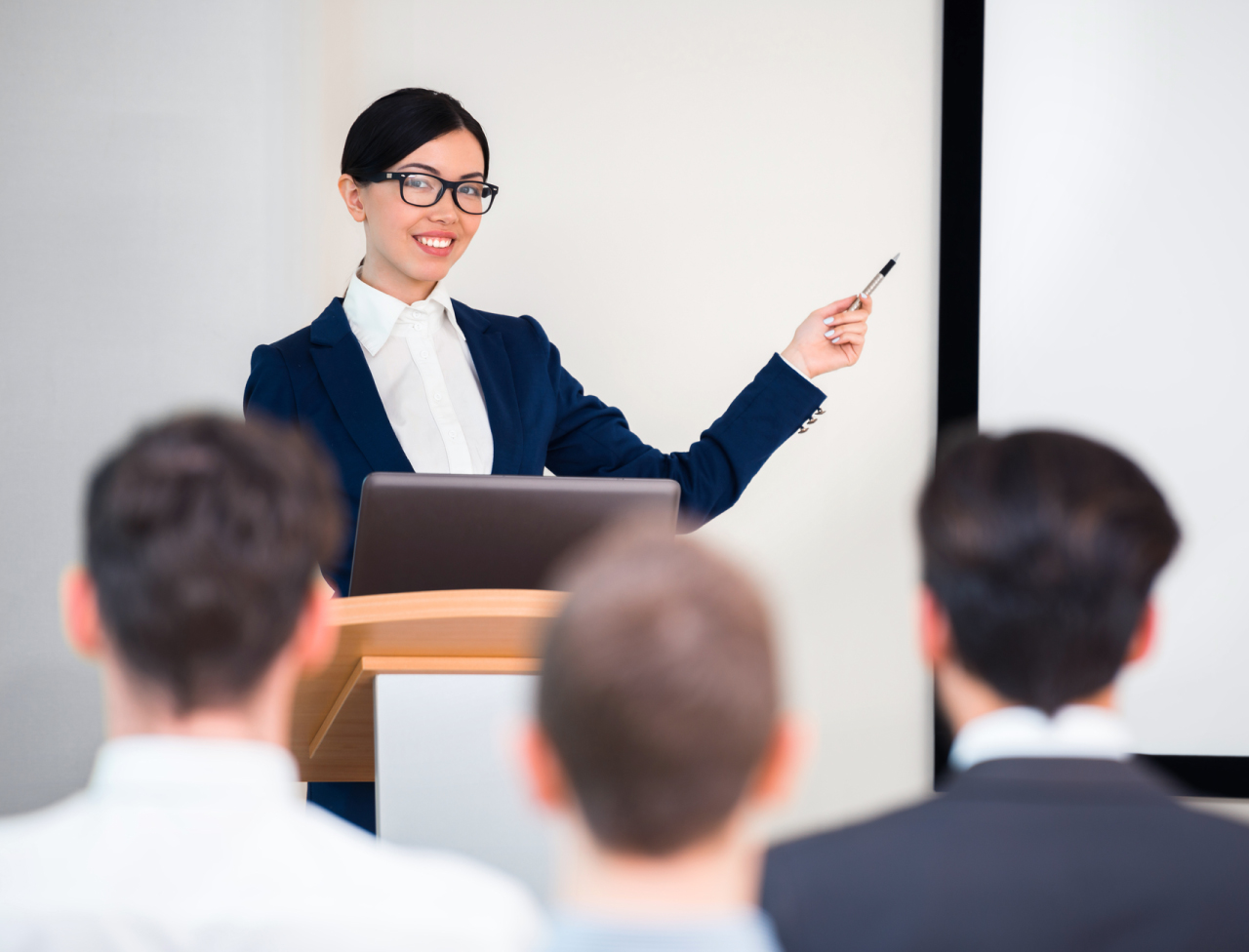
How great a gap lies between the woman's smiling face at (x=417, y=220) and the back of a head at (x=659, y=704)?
1.81 m

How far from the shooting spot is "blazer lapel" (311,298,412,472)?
2.19m

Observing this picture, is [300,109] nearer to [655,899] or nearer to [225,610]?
[225,610]

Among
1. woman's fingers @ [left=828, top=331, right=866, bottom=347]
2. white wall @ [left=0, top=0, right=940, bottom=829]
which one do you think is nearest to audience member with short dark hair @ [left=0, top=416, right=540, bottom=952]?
woman's fingers @ [left=828, top=331, right=866, bottom=347]

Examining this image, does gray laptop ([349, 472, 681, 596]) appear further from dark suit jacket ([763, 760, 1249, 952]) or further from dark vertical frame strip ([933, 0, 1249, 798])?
dark vertical frame strip ([933, 0, 1249, 798])

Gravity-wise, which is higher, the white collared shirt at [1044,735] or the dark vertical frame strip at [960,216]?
the dark vertical frame strip at [960,216]

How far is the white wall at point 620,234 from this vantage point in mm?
2873

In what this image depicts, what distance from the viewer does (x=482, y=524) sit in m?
1.41

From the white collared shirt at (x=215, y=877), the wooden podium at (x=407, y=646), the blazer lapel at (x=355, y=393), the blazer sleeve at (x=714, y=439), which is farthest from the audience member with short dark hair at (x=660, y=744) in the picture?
the blazer lapel at (x=355, y=393)

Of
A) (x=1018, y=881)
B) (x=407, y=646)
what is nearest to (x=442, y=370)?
(x=407, y=646)

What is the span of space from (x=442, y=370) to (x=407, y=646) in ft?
3.76

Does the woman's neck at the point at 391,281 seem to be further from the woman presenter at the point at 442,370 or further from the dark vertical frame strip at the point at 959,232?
the dark vertical frame strip at the point at 959,232

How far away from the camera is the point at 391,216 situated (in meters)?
2.31

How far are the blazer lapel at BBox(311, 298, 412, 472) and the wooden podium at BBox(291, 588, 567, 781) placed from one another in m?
0.71

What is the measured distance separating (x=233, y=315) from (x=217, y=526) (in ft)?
7.54
